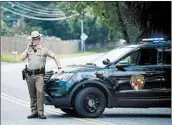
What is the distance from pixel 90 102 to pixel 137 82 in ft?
3.62

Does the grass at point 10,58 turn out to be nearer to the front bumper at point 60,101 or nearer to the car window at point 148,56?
the car window at point 148,56

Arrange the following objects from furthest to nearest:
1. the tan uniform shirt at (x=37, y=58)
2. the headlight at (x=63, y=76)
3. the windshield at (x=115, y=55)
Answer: the windshield at (x=115, y=55), the headlight at (x=63, y=76), the tan uniform shirt at (x=37, y=58)

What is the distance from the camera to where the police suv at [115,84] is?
11453mm

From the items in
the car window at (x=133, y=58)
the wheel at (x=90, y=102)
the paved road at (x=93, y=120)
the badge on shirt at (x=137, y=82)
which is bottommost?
the paved road at (x=93, y=120)

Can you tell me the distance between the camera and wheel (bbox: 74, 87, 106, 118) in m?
11.4

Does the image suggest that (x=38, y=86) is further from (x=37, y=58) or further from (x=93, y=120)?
(x=93, y=120)

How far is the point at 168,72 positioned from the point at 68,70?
212 cm

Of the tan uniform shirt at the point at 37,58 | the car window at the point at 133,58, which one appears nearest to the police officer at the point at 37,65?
the tan uniform shirt at the point at 37,58

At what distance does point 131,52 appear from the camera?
39.5ft

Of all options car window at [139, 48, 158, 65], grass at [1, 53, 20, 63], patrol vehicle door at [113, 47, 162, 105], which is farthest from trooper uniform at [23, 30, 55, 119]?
grass at [1, 53, 20, 63]

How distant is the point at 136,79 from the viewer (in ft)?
38.6

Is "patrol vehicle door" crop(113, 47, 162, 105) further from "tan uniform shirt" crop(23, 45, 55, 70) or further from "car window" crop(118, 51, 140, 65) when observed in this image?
"tan uniform shirt" crop(23, 45, 55, 70)

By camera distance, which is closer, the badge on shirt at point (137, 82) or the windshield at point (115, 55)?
the badge on shirt at point (137, 82)

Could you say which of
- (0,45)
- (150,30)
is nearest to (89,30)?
(0,45)
